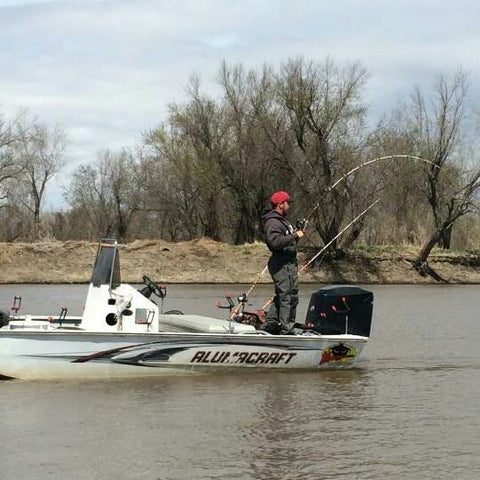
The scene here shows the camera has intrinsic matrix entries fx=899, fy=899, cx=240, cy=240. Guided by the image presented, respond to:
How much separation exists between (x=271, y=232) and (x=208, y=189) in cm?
4111

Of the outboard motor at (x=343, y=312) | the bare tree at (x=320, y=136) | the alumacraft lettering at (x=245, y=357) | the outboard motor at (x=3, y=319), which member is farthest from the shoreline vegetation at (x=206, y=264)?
the outboard motor at (x=3, y=319)

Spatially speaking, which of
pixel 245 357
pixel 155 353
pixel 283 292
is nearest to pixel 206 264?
pixel 283 292

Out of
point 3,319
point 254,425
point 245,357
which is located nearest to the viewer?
point 254,425

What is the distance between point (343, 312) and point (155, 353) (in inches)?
101

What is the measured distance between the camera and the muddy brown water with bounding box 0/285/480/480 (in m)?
7.09

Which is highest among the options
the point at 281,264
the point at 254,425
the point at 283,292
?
the point at 281,264

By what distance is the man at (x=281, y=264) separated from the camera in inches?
449

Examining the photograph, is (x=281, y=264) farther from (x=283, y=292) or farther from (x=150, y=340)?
(x=150, y=340)

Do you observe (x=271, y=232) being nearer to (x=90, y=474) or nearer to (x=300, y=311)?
(x=90, y=474)

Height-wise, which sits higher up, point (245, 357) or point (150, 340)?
point (150, 340)

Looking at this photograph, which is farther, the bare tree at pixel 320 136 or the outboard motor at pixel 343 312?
the bare tree at pixel 320 136

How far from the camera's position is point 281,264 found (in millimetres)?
11570

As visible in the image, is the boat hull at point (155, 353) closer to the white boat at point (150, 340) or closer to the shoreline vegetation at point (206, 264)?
the white boat at point (150, 340)

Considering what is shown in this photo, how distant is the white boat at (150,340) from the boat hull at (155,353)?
0.04 feet
